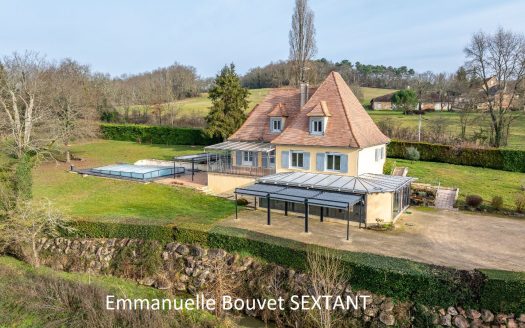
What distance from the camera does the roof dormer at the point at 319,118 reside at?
29219 mm

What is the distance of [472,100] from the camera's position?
163 ft

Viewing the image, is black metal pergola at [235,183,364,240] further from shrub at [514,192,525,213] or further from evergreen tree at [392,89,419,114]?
evergreen tree at [392,89,419,114]

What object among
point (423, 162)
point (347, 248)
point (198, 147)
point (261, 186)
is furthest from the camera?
point (198, 147)

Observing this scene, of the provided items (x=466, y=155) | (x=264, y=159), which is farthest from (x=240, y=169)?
(x=466, y=155)

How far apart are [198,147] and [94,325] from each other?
1655 inches

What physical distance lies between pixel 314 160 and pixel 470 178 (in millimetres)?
15601

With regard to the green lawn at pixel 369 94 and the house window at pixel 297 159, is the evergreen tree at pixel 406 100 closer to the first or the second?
the green lawn at pixel 369 94

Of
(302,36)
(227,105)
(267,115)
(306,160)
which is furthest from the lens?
(302,36)

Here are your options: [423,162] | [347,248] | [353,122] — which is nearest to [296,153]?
[353,122]

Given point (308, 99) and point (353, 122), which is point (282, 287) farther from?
point (308, 99)

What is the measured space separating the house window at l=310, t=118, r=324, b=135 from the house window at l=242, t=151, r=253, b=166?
21.3 ft

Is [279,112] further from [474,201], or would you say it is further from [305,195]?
[474,201]

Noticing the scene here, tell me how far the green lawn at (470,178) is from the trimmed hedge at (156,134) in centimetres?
2843

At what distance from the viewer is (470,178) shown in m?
34.5
